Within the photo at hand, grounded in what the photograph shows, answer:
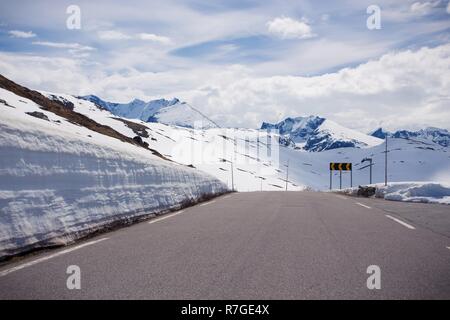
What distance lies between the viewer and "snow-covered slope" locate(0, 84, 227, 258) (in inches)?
245

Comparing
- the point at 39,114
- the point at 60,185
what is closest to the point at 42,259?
the point at 60,185

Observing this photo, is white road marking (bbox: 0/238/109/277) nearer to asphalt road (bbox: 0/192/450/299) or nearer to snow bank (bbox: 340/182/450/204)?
asphalt road (bbox: 0/192/450/299)

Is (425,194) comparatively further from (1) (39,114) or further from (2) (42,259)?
(1) (39,114)

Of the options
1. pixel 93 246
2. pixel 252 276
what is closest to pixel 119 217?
pixel 93 246

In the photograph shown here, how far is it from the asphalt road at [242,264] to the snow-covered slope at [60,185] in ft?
1.30

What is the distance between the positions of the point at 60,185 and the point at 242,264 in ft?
12.1

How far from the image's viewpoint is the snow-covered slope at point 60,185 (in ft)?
20.5

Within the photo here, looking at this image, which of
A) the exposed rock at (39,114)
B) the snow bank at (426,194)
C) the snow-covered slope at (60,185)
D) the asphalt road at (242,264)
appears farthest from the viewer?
the exposed rock at (39,114)

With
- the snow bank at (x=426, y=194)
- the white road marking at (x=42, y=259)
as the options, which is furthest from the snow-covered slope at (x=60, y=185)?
the snow bank at (x=426, y=194)

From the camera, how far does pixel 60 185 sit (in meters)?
7.53

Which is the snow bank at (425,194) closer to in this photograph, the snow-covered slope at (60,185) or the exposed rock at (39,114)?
the snow-covered slope at (60,185)

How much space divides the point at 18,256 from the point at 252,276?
3.21 metres

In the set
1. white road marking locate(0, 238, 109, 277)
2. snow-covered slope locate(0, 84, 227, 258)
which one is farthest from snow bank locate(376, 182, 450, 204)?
white road marking locate(0, 238, 109, 277)
